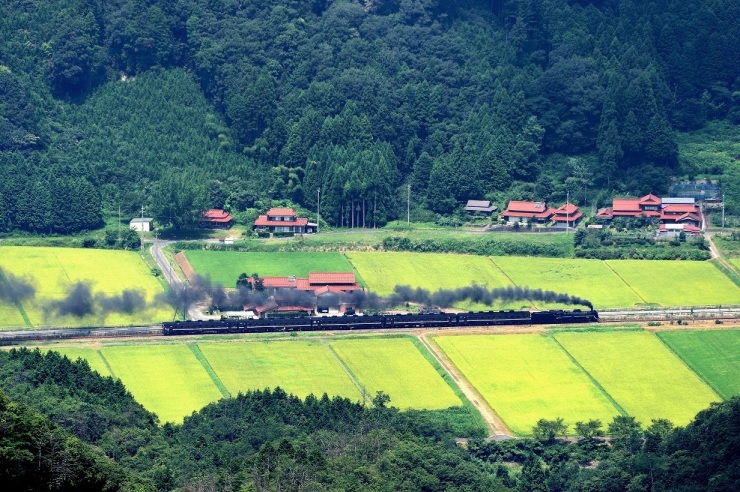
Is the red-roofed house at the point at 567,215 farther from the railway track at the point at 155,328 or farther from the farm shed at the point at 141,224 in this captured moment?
the farm shed at the point at 141,224

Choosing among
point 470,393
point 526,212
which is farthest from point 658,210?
point 470,393

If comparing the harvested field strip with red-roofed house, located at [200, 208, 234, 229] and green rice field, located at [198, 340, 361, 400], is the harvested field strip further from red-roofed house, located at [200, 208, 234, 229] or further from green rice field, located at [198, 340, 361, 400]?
red-roofed house, located at [200, 208, 234, 229]

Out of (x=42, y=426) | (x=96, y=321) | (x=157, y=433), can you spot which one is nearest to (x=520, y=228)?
(x=96, y=321)

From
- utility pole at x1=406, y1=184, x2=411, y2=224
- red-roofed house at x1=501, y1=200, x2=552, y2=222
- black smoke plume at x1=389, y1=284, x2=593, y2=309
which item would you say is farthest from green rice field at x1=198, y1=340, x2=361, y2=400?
red-roofed house at x1=501, y1=200, x2=552, y2=222

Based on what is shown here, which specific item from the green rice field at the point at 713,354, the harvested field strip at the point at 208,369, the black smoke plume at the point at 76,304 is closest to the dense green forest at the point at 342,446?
the harvested field strip at the point at 208,369

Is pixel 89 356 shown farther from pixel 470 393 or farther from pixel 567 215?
pixel 567 215

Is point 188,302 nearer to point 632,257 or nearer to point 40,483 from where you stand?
point 632,257
